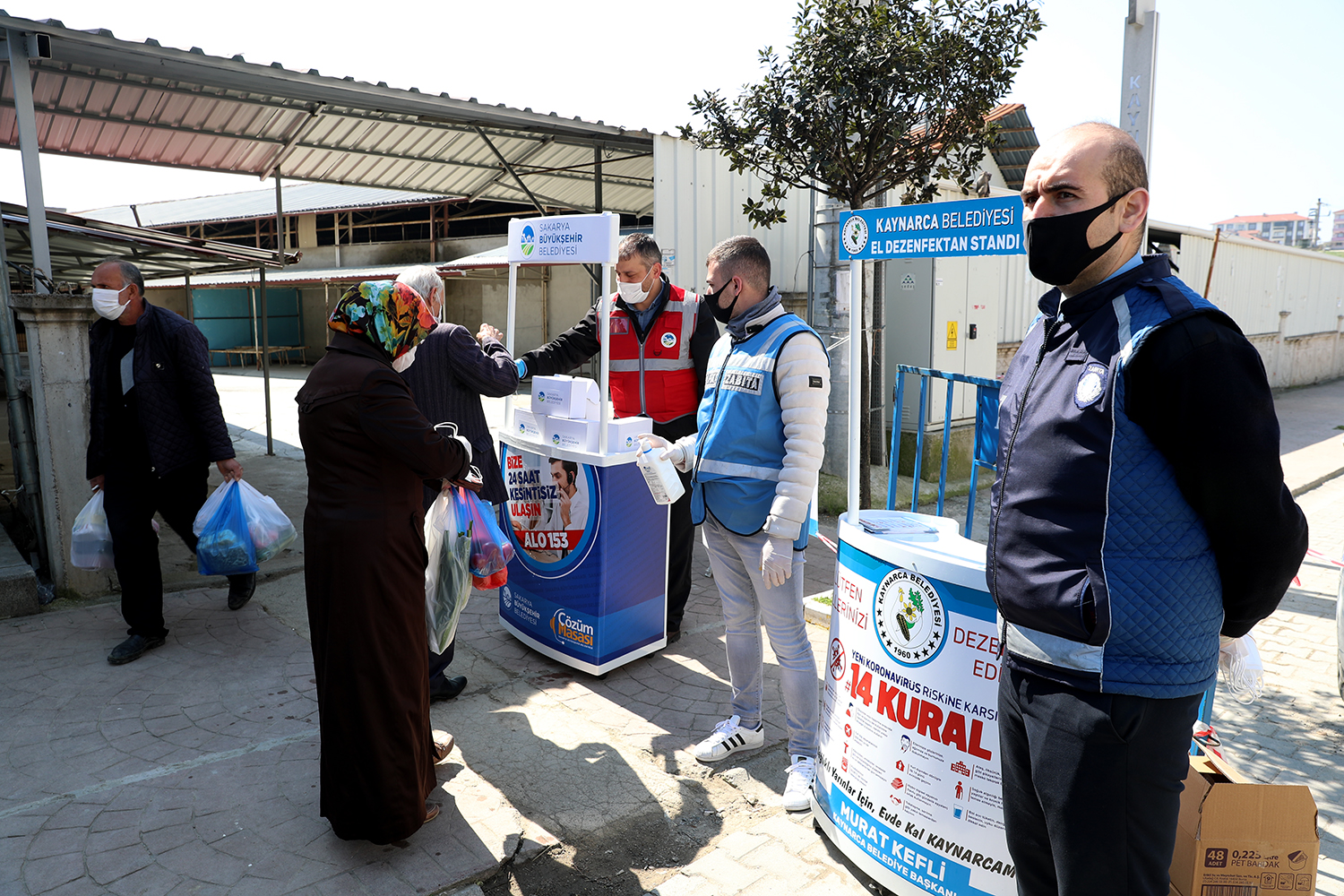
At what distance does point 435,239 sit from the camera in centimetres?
2444

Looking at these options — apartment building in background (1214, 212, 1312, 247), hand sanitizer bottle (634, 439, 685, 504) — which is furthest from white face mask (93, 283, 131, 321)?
apartment building in background (1214, 212, 1312, 247)

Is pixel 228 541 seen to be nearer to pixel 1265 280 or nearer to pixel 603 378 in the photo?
pixel 603 378

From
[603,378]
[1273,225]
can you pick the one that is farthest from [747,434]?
[1273,225]

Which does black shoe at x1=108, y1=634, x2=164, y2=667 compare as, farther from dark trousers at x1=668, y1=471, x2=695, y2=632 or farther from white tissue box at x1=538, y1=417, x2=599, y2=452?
dark trousers at x1=668, y1=471, x2=695, y2=632

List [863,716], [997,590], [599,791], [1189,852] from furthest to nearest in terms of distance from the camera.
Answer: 1. [599,791]
2. [863,716]
3. [1189,852]
4. [997,590]

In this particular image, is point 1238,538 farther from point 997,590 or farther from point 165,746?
point 165,746

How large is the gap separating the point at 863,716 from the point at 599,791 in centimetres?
121

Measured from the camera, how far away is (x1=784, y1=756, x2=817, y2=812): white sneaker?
316cm

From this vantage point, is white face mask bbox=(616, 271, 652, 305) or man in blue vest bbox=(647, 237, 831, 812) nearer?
man in blue vest bbox=(647, 237, 831, 812)

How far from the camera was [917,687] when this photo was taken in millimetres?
2475

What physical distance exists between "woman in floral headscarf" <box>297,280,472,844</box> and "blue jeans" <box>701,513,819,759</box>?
113 cm

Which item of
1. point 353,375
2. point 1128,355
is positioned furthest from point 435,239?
point 1128,355

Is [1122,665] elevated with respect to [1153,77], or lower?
lower

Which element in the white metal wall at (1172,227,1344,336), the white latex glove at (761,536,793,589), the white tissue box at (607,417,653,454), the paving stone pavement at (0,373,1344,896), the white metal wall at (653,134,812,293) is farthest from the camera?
the white metal wall at (1172,227,1344,336)
